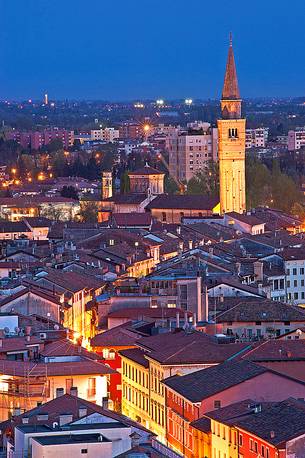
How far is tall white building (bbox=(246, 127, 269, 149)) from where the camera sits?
174 metres

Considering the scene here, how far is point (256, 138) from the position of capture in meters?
179

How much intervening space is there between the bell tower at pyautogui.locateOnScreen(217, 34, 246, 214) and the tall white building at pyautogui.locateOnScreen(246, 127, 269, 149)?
84552mm

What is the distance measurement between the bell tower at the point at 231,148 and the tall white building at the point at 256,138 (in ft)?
277

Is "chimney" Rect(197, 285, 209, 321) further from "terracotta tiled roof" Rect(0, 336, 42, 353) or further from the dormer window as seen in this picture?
the dormer window

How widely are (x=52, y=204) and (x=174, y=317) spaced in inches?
2071

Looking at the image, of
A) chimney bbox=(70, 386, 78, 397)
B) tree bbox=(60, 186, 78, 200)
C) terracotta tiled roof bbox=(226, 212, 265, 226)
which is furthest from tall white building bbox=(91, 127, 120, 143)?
chimney bbox=(70, 386, 78, 397)

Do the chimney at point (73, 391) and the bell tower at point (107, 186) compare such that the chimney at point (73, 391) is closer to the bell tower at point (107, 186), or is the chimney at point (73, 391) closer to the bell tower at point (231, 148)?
the bell tower at point (231, 148)

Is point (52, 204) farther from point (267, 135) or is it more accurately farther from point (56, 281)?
point (267, 135)

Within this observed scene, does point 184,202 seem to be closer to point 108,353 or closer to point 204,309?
point 204,309

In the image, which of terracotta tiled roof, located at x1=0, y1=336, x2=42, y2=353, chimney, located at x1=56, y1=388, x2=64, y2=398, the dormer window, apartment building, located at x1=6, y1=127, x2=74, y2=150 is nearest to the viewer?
chimney, located at x1=56, y1=388, x2=64, y2=398

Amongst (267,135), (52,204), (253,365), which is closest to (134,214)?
(52,204)

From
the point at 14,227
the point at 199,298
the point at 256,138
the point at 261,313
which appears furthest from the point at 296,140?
the point at 261,313

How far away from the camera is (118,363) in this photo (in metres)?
37.2

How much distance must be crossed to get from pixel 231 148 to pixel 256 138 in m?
94.8
